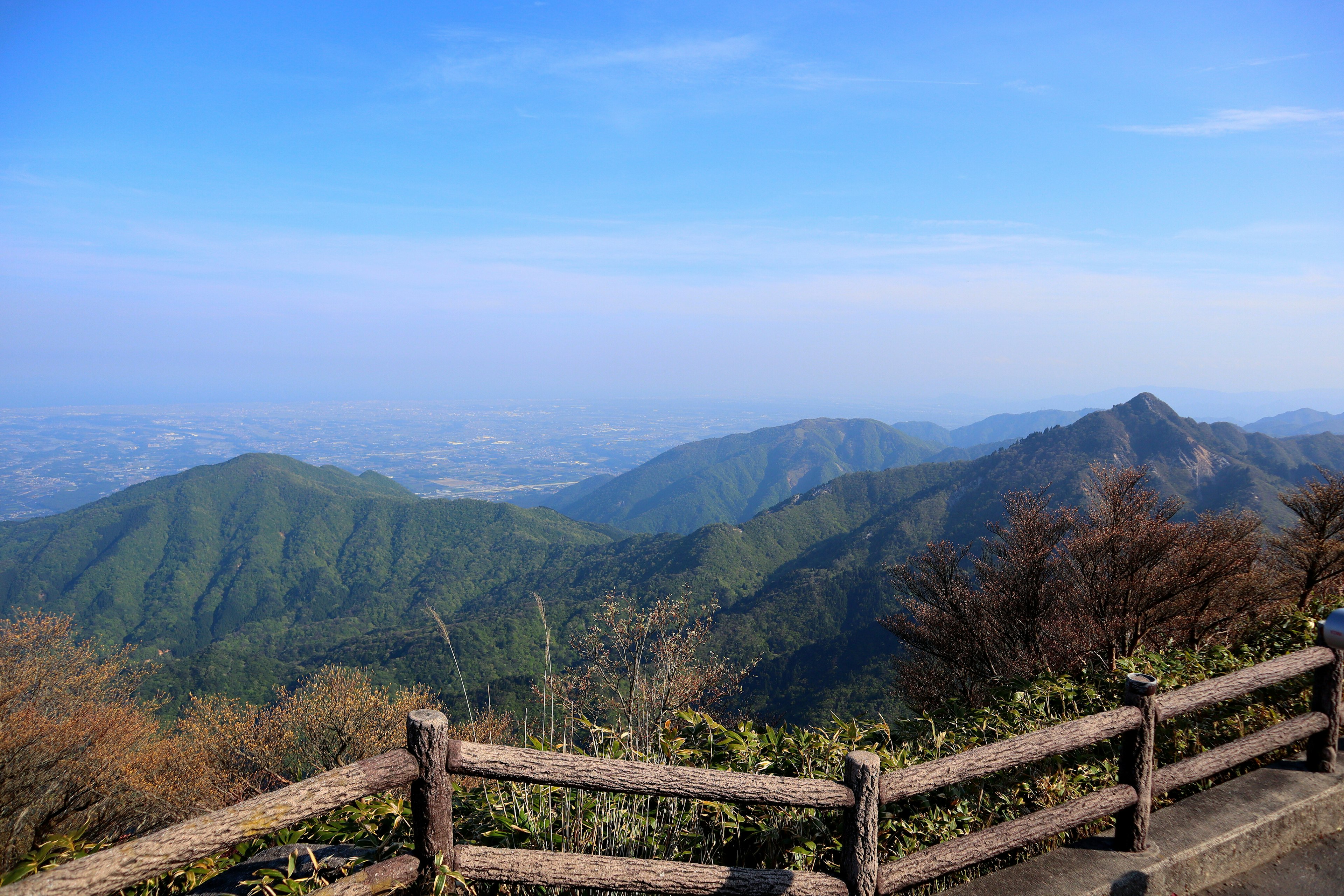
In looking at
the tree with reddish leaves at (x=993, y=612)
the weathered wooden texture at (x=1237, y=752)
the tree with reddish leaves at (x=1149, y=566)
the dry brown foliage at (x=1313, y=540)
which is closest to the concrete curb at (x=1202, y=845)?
the weathered wooden texture at (x=1237, y=752)

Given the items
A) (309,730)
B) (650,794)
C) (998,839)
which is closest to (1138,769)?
(998,839)

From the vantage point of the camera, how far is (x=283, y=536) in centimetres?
15662

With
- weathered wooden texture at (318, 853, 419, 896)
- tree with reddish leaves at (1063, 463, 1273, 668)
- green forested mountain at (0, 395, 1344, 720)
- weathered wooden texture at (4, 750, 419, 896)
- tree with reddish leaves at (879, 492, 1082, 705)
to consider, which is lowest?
green forested mountain at (0, 395, 1344, 720)

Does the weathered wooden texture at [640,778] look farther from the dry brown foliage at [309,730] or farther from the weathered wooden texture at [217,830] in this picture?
the dry brown foliage at [309,730]

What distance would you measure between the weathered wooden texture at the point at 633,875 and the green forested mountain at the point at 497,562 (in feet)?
167

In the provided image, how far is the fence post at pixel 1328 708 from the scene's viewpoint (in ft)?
14.3

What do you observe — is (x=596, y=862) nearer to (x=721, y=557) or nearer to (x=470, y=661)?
(x=470, y=661)

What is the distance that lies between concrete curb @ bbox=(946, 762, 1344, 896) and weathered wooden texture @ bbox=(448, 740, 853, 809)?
127 centimetres

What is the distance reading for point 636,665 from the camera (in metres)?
3.85

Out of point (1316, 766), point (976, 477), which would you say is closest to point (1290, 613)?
point (1316, 766)

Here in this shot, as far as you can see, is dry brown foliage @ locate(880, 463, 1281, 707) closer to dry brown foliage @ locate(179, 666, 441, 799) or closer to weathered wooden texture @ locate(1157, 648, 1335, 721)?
weathered wooden texture @ locate(1157, 648, 1335, 721)

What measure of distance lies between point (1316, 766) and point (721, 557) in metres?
109

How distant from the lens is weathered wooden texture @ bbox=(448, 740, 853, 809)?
9.27 ft

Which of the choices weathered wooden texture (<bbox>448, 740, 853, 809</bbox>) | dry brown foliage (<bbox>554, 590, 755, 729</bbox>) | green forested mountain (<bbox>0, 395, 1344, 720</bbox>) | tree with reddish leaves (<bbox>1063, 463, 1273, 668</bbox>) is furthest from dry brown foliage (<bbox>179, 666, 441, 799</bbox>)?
green forested mountain (<bbox>0, 395, 1344, 720</bbox>)
